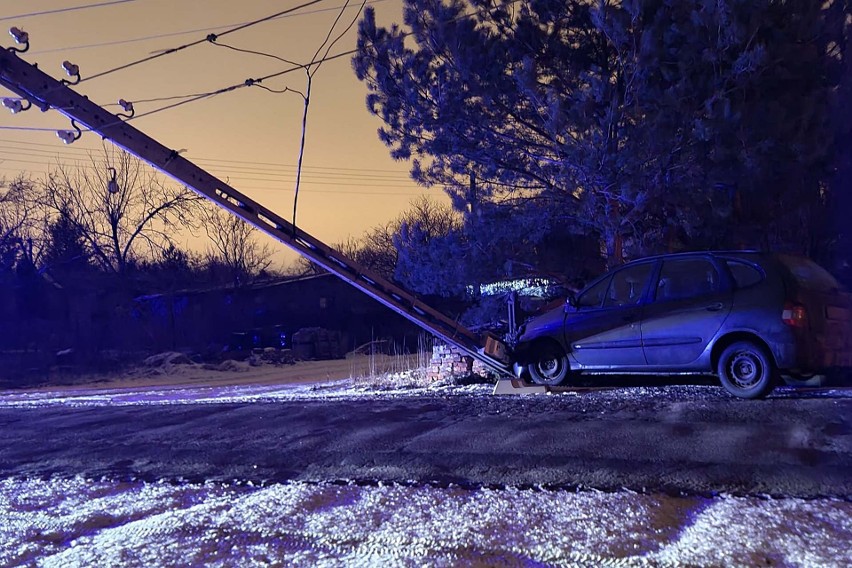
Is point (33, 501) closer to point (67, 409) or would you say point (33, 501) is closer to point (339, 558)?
point (339, 558)

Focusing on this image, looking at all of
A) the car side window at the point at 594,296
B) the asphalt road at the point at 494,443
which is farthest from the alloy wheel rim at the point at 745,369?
the car side window at the point at 594,296

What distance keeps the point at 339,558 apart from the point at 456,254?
11111mm

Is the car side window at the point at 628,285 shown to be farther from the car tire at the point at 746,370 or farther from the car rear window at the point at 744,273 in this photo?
the car tire at the point at 746,370

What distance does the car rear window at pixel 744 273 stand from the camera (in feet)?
27.9

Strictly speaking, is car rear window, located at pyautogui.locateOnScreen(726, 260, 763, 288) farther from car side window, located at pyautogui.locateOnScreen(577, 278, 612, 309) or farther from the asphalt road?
car side window, located at pyautogui.locateOnScreen(577, 278, 612, 309)

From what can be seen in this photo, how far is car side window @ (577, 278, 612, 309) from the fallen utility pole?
1.88m

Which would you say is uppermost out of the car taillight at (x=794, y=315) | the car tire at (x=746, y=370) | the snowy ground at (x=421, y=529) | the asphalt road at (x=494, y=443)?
the car taillight at (x=794, y=315)

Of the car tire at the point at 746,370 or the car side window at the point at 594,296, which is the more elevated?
the car side window at the point at 594,296

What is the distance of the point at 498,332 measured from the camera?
13.4 m

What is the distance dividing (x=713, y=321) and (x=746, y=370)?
0.67 metres

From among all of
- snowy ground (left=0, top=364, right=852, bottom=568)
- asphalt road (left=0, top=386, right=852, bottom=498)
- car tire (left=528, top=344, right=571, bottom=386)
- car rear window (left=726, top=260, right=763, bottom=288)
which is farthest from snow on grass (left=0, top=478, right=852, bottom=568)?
car tire (left=528, top=344, right=571, bottom=386)

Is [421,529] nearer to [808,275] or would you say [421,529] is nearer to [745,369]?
[745,369]

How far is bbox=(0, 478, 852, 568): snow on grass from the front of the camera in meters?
3.90

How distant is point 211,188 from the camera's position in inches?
496
